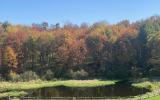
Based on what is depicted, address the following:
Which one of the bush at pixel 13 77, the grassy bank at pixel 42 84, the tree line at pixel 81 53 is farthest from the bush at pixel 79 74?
the bush at pixel 13 77

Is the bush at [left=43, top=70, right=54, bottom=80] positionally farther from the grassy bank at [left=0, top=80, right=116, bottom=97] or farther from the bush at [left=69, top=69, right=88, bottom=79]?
the grassy bank at [left=0, top=80, right=116, bottom=97]

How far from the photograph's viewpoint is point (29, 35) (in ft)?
370

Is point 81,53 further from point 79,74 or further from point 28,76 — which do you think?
point 28,76

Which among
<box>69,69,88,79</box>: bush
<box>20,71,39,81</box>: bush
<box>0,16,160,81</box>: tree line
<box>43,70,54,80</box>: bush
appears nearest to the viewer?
<box>20,71,39,81</box>: bush

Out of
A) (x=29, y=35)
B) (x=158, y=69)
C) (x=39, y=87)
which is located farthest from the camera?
(x=29, y=35)

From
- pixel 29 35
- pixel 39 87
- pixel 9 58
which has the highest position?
pixel 29 35

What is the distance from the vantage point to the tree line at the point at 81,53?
101938mm

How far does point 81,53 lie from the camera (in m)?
109

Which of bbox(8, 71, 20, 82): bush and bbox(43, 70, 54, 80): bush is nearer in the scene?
bbox(8, 71, 20, 82): bush

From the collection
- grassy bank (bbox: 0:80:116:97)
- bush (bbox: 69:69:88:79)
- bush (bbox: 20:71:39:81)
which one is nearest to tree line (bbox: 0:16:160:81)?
bush (bbox: 69:69:88:79)

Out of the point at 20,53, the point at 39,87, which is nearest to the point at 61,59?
the point at 20,53

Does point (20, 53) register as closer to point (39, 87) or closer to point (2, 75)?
point (2, 75)

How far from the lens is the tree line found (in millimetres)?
101938

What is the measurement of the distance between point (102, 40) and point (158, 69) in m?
22.0
